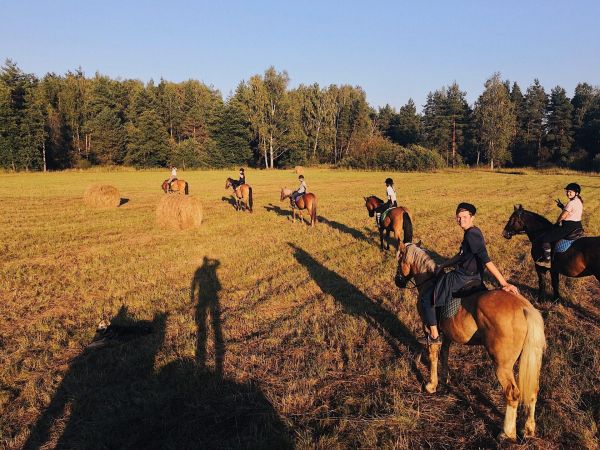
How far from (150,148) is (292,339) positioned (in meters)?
64.0

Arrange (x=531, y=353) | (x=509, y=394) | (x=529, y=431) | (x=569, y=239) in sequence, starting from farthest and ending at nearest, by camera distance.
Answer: (x=569, y=239) → (x=529, y=431) → (x=509, y=394) → (x=531, y=353)

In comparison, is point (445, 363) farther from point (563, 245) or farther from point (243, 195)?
point (243, 195)

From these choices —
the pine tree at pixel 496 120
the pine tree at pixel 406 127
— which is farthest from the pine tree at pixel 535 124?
the pine tree at pixel 406 127

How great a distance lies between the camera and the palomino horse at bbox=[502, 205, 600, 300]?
7.52m

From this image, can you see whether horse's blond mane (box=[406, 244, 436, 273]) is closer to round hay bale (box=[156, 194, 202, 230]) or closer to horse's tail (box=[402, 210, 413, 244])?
horse's tail (box=[402, 210, 413, 244])

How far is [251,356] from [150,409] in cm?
174

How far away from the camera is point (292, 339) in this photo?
275 inches

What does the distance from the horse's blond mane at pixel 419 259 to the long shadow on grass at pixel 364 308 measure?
1.61 m

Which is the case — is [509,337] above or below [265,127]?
below

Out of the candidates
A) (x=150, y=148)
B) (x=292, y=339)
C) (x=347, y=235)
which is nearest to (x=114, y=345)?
(x=292, y=339)

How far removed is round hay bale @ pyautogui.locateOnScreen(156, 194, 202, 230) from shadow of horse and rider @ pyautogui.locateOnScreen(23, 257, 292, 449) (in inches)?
428

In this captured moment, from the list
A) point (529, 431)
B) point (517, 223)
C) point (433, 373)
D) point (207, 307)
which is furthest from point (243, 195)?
point (529, 431)

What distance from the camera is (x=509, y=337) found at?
167 inches

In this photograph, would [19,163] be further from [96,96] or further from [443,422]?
[443,422]
